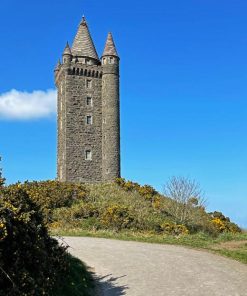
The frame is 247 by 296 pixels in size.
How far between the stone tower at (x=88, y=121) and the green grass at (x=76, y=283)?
2963cm

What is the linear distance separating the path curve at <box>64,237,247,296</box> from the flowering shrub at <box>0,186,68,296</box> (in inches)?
104

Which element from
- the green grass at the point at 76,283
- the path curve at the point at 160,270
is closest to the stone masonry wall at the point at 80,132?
the path curve at the point at 160,270

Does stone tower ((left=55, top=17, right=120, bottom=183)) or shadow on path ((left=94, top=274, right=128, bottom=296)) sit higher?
stone tower ((left=55, top=17, right=120, bottom=183))

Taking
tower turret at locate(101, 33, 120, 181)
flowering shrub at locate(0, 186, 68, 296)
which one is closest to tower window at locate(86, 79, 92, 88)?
tower turret at locate(101, 33, 120, 181)

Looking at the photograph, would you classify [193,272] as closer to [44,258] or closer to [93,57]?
[44,258]

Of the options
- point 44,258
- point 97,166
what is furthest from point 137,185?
point 44,258

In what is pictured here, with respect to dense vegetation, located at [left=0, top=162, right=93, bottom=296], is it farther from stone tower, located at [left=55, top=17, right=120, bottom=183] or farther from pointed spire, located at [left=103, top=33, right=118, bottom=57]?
pointed spire, located at [left=103, top=33, right=118, bottom=57]

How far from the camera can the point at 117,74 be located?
145ft

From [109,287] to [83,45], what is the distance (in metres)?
37.3

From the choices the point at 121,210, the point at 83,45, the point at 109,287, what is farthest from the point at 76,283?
the point at 83,45

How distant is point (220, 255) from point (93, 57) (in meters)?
33.0

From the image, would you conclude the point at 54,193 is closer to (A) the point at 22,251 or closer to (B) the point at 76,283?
(B) the point at 76,283

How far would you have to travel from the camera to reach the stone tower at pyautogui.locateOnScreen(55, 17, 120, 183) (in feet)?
138

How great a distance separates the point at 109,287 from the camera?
37.4 feet
